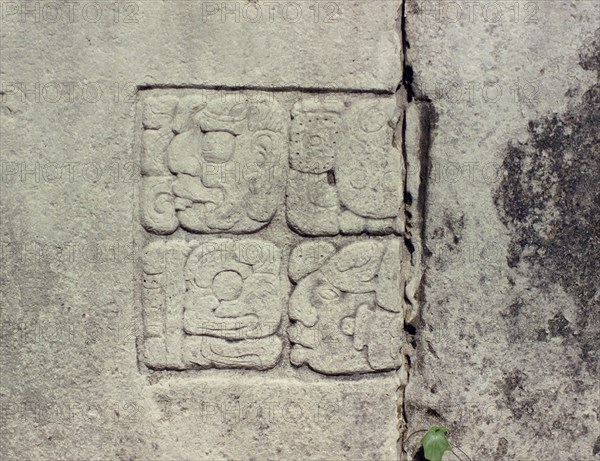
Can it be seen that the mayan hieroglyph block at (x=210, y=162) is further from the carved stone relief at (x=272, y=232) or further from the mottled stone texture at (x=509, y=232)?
the mottled stone texture at (x=509, y=232)

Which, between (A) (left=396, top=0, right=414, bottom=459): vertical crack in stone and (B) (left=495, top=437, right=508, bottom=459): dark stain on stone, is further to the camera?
(B) (left=495, top=437, right=508, bottom=459): dark stain on stone

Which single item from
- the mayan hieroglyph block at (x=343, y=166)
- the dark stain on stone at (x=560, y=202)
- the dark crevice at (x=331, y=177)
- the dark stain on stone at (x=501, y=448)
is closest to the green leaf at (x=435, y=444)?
the dark stain on stone at (x=501, y=448)

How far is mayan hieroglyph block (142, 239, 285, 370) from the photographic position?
1.90 m

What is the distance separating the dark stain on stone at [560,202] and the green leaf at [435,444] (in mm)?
390

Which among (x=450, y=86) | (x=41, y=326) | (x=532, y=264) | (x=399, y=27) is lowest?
(x=41, y=326)

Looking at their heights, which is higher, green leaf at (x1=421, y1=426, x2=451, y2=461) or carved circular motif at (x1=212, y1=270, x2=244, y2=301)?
carved circular motif at (x1=212, y1=270, x2=244, y2=301)

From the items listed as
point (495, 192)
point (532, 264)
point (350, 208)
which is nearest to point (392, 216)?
point (350, 208)

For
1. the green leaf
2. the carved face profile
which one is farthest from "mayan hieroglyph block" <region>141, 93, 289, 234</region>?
the green leaf

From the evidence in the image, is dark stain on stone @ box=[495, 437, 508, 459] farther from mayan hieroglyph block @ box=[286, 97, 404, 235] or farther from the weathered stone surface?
mayan hieroglyph block @ box=[286, 97, 404, 235]

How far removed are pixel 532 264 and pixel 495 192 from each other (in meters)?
0.22

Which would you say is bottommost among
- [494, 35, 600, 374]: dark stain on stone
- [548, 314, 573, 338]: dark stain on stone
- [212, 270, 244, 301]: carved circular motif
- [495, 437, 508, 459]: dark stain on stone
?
[495, 437, 508, 459]: dark stain on stone

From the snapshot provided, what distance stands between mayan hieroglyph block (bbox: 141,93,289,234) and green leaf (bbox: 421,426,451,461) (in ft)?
2.48

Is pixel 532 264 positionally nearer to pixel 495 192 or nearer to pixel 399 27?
pixel 495 192

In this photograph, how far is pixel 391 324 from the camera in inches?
77.7
